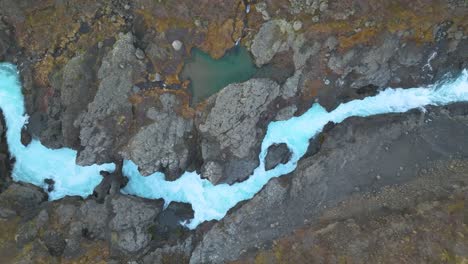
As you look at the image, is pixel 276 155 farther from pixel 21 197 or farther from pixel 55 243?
pixel 21 197

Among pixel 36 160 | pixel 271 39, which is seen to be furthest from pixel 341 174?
pixel 36 160

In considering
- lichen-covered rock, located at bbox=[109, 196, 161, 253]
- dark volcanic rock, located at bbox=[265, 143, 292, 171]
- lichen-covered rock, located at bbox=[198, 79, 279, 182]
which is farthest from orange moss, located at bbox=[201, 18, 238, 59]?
lichen-covered rock, located at bbox=[109, 196, 161, 253]

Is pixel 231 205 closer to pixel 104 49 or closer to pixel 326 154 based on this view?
pixel 326 154

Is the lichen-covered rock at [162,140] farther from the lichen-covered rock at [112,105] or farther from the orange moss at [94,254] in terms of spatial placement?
the orange moss at [94,254]

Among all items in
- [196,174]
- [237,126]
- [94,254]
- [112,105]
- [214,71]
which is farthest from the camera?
[196,174]

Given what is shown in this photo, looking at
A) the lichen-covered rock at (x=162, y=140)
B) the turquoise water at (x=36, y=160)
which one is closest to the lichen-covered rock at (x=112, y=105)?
the lichen-covered rock at (x=162, y=140)

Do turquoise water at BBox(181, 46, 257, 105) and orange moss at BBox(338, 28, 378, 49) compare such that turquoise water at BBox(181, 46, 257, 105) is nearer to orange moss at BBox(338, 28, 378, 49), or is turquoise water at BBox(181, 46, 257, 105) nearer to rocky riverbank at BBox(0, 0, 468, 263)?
rocky riverbank at BBox(0, 0, 468, 263)

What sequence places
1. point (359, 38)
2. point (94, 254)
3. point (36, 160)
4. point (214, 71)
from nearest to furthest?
point (94, 254)
point (359, 38)
point (214, 71)
point (36, 160)

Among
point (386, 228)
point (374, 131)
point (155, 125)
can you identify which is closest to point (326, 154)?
point (374, 131)
